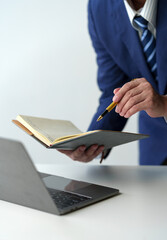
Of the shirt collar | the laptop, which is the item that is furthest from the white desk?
the shirt collar

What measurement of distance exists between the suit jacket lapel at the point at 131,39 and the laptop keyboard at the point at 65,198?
718 mm

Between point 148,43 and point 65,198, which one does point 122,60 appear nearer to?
point 148,43

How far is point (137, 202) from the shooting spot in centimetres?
100

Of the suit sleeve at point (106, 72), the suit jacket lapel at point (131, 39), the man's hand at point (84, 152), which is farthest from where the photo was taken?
the suit sleeve at point (106, 72)

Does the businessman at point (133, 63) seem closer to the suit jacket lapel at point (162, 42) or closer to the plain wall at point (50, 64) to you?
the suit jacket lapel at point (162, 42)

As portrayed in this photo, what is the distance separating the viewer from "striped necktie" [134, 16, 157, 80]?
1458 millimetres

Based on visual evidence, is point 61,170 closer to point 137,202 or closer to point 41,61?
point 137,202

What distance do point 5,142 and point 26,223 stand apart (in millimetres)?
187

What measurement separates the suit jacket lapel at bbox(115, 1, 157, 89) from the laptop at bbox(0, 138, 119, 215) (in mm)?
630

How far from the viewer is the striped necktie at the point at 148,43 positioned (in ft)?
4.78

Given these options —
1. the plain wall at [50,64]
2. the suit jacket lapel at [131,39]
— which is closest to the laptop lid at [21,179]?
the suit jacket lapel at [131,39]

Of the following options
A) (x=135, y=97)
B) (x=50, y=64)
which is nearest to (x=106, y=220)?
(x=135, y=97)

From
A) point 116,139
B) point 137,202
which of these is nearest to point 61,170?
point 116,139

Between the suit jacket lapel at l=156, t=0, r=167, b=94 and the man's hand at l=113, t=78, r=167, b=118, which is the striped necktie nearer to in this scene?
the suit jacket lapel at l=156, t=0, r=167, b=94
